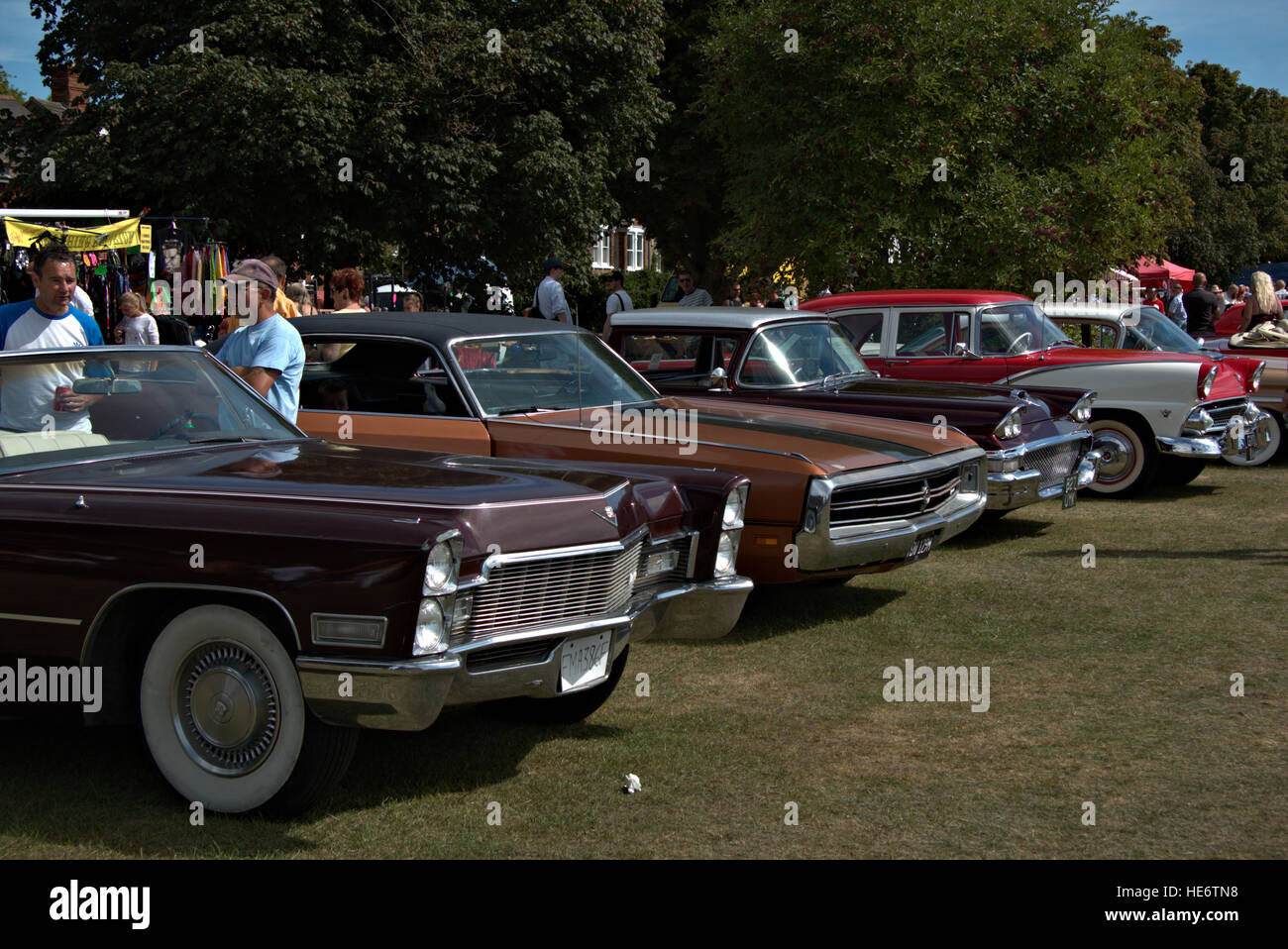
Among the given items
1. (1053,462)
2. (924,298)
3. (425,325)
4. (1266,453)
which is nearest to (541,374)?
(425,325)

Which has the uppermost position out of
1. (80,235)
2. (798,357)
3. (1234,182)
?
(1234,182)

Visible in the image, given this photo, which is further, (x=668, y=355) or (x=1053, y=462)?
(x=668, y=355)

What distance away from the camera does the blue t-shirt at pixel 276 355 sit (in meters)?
6.93

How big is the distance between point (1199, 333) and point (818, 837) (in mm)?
16398

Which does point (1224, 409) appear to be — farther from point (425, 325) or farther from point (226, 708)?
point (226, 708)

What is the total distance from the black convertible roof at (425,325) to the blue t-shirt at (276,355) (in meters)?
0.78

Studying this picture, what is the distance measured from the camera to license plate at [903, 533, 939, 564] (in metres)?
7.29

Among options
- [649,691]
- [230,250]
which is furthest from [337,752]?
[230,250]

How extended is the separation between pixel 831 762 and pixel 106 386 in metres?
3.12

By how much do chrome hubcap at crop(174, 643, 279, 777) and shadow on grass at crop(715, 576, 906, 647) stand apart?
3.05m

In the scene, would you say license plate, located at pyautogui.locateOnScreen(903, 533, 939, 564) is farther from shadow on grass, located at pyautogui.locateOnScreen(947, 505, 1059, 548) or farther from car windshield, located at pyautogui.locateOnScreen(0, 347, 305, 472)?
car windshield, located at pyautogui.locateOnScreen(0, 347, 305, 472)

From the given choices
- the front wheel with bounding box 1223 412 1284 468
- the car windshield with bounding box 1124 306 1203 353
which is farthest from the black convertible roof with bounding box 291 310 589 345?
the front wheel with bounding box 1223 412 1284 468

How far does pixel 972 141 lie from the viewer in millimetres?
17359

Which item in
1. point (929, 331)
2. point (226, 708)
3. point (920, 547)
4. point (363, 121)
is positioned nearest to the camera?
point (226, 708)
